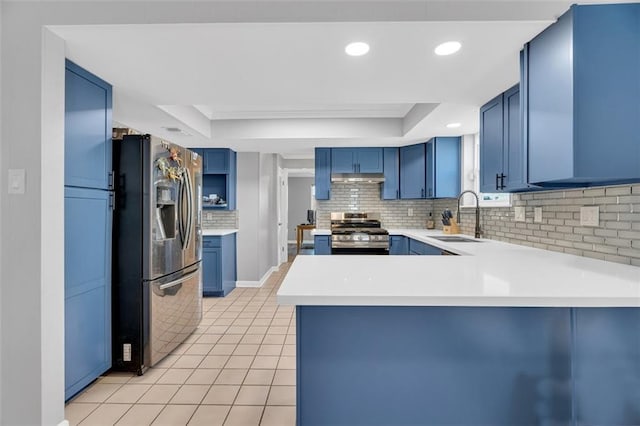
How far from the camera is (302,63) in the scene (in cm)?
207

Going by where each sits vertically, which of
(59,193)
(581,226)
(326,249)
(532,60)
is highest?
(532,60)

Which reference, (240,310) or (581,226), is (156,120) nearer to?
(240,310)

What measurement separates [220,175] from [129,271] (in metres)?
2.90

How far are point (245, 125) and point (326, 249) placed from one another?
192 centimetres

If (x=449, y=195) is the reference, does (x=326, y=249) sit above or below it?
below

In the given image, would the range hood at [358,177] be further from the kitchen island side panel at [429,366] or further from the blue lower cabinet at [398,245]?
the kitchen island side panel at [429,366]

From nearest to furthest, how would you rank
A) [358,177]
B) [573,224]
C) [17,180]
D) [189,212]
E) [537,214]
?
[17,180] → [573,224] → [537,214] → [189,212] → [358,177]

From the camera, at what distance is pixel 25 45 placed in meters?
1.67

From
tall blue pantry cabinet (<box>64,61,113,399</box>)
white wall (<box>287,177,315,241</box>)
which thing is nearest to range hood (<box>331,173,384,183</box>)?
tall blue pantry cabinet (<box>64,61,113,399</box>)

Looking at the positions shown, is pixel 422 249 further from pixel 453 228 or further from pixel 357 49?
pixel 357 49

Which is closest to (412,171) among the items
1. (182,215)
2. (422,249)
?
(422,249)

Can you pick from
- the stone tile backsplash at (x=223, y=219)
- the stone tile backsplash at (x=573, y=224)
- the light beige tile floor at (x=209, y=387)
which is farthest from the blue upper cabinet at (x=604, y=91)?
the stone tile backsplash at (x=223, y=219)

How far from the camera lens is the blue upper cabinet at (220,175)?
4.89m

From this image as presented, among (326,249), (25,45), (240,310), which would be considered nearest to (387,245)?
(326,249)
